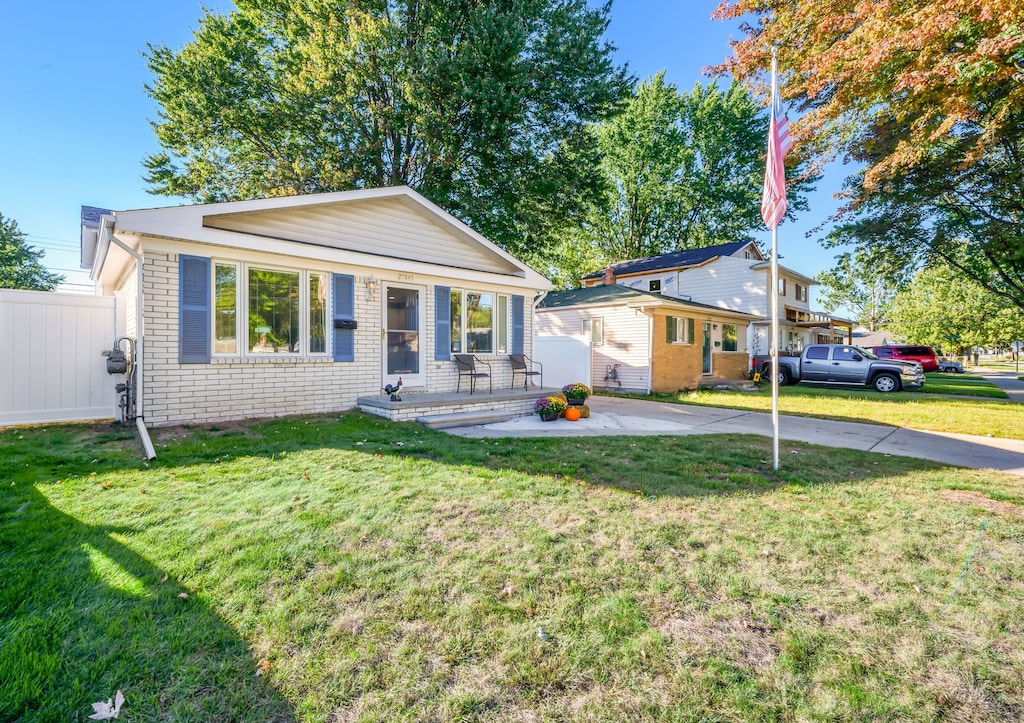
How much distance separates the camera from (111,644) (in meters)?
1.97

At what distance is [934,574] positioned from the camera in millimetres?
2781

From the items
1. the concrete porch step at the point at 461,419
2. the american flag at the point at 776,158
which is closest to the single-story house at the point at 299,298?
the concrete porch step at the point at 461,419

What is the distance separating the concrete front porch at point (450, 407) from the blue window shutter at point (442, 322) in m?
0.86

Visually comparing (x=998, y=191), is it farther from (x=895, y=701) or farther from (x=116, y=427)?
(x=116, y=427)

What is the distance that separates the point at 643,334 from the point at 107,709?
46.0 feet

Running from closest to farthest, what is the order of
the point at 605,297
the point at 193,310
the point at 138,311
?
the point at 138,311
the point at 193,310
the point at 605,297

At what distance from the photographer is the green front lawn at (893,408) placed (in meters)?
8.31

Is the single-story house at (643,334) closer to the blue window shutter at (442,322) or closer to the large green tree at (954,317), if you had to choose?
the blue window shutter at (442,322)

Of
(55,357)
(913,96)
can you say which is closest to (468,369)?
(55,357)

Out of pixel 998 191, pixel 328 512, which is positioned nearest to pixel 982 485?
pixel 328 512

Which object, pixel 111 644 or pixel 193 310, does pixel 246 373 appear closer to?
pixel 193 310

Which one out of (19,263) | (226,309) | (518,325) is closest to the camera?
(226,309)

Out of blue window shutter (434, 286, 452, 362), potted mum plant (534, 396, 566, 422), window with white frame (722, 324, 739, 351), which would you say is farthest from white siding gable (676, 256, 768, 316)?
blue window shutter (434, 286, 452, 362)

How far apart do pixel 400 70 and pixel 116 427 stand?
12.9 metres
